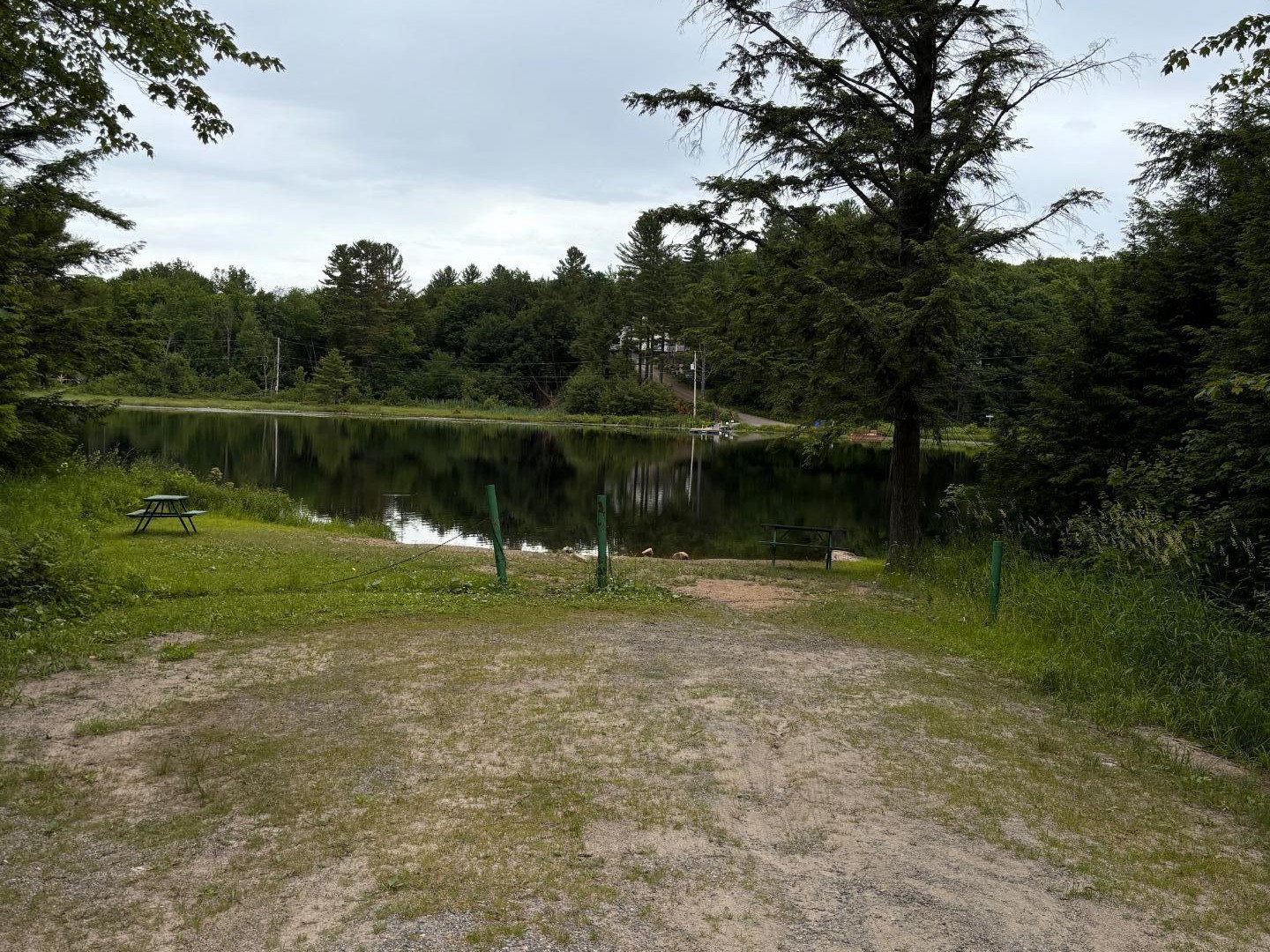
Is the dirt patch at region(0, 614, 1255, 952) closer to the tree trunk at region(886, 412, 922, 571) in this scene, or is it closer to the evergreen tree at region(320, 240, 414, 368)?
the tree trunk at region(886, 412, 922, 571)

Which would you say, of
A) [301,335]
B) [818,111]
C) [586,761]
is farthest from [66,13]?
[301,335]

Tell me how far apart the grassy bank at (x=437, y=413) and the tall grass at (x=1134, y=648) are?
220 feet

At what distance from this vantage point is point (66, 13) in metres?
7.79

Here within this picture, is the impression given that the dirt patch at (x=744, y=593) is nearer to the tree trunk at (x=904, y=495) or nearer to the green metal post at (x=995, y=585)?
the green metal post at (x=995, y=585)

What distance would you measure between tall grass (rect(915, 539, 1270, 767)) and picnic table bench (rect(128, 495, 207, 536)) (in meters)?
11.7

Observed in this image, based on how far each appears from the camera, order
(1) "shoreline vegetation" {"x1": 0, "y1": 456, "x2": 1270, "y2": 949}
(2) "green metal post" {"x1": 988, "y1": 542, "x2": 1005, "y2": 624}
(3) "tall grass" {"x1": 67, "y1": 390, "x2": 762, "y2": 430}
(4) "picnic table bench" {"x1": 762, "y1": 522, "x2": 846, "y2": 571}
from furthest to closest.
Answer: (3) "tall grass" {"x1": 67, "y1": 390, "x2": 762, "y2": 430} < (4) "picnic table bench" {"x1": 762, "y1": 522, "x2": 846, "y2": 571} < (2) "green metal post" {"x1": 988, "y1": 542, "x2": 1005, "y2": 624} < (1) "shoreline vegetation" {"x1": 0, "y1": 456, "x2": 1270, "y2": 949}

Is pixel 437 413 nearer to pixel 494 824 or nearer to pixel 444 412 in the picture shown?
pixel 444 412

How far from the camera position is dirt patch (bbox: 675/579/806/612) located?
11.0m

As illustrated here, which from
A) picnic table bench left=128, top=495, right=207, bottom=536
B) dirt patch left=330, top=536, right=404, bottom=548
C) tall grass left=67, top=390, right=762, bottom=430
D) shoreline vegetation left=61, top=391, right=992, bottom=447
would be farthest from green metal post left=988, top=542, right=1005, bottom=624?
tall grass left=67, top=390, right=762, bottom=430

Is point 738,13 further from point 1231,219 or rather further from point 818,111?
point 1231,219

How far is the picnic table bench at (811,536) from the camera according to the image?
1509cm

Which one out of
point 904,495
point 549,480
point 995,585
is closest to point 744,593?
point 995,585

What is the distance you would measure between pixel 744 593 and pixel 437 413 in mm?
73982

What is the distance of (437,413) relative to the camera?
82.6m
